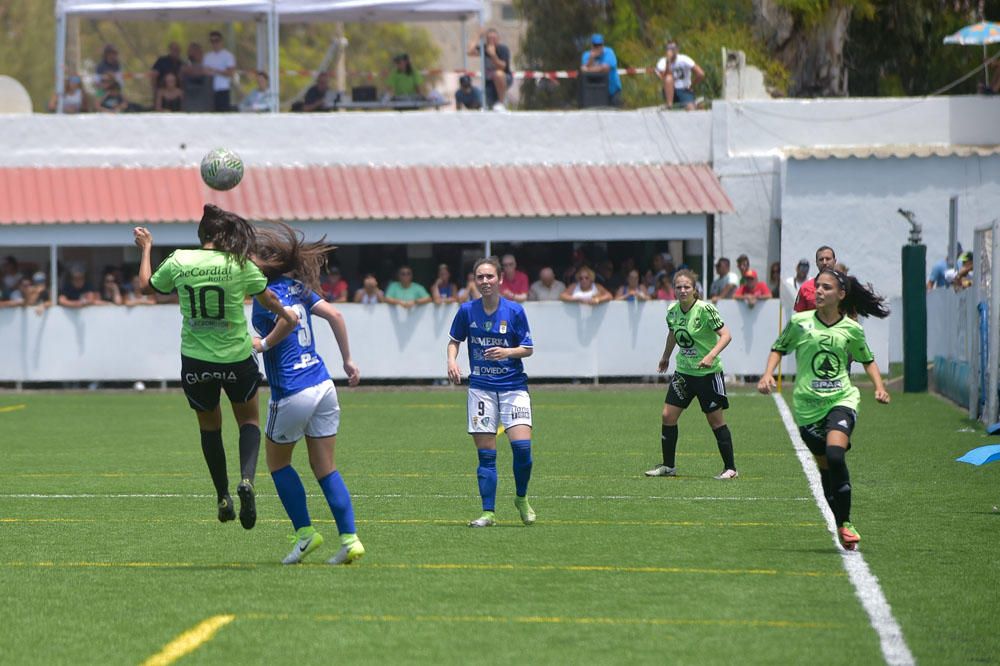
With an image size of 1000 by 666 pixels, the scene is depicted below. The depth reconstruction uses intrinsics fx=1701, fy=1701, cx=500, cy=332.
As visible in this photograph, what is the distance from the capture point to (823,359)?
10.1 m

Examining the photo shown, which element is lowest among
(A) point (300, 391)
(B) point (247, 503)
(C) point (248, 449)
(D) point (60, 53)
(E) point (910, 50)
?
(B) point (247, 503)

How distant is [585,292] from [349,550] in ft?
59.4

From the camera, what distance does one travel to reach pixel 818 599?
8.38m

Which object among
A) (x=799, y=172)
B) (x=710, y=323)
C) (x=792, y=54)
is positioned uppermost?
(x=792, y=54)

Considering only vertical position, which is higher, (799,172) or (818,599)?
(799,172)

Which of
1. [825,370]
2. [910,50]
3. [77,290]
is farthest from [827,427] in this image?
[910,50]

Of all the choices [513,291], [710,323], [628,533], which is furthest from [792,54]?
[628,533]

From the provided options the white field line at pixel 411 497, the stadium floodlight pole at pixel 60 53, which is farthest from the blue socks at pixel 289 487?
the stadium floodlight pole at pixel 60 53

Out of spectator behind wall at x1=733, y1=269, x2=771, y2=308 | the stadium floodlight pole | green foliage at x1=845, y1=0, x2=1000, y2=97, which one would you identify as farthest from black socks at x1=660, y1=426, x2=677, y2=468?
green foliage at x1=845, y1=0, x2=1000, y2=97

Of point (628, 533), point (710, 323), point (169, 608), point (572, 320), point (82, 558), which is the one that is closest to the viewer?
point (169, 608)

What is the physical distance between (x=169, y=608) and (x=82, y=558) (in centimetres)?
192

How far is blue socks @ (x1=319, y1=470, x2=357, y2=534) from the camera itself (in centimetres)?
929

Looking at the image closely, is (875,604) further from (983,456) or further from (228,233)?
(228,233)

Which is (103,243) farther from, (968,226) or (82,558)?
(82,558)
